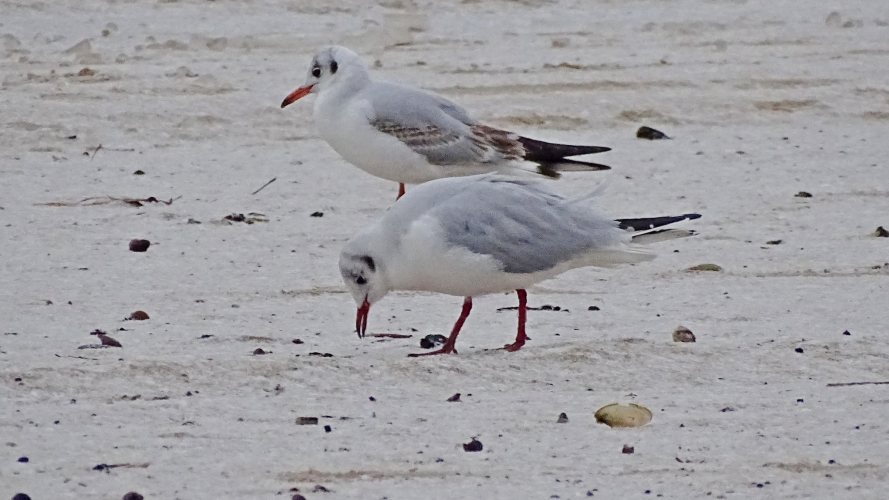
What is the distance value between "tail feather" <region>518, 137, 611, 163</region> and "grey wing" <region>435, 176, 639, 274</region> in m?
1.81

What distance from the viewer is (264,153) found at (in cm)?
805

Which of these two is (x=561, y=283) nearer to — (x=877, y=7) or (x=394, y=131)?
(x=394, y=131)

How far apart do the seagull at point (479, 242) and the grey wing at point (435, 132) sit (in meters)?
1.81

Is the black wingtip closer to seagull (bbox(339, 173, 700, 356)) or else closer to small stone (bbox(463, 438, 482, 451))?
seagull (bbox(339, 173, 700, 356))

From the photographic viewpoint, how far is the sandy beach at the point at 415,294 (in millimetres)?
3588

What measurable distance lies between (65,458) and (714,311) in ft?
7.98

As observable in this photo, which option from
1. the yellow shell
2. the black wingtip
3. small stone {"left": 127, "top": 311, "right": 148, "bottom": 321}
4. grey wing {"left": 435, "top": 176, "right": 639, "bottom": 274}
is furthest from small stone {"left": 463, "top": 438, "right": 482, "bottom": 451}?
small stone {"left": 127, "top": 311, "right": 148, "bottom": 321}

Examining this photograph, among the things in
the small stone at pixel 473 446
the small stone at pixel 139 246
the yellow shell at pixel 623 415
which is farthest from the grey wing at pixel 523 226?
the small stone at pixel 139 246

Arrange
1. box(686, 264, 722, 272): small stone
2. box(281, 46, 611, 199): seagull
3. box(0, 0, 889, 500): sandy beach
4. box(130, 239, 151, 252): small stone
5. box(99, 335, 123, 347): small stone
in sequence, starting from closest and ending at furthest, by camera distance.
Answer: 1. box(0, 0, 889, 500): sandy beach
2. box(99, 335, 123, 347): small stone
3. box(686, 264, 722, 272): small stone
4. box(130, 239, 151, 252): small stone
5. box(281, 46, 611, 199): seagull

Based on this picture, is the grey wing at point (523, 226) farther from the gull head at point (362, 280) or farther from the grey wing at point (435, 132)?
the grey wing at point (435, 132)

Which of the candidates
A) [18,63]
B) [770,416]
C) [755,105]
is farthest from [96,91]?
[770,416]

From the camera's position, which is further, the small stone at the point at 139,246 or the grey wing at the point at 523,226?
the small stone at the point at 139,246

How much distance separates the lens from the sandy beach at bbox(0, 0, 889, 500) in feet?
11.8

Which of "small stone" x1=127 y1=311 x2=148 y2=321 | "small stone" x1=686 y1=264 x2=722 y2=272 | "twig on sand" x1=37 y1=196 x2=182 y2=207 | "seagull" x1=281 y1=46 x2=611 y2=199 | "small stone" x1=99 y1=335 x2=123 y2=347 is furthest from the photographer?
"seagull" x1=281 y1=46 x2=611 y2=199
